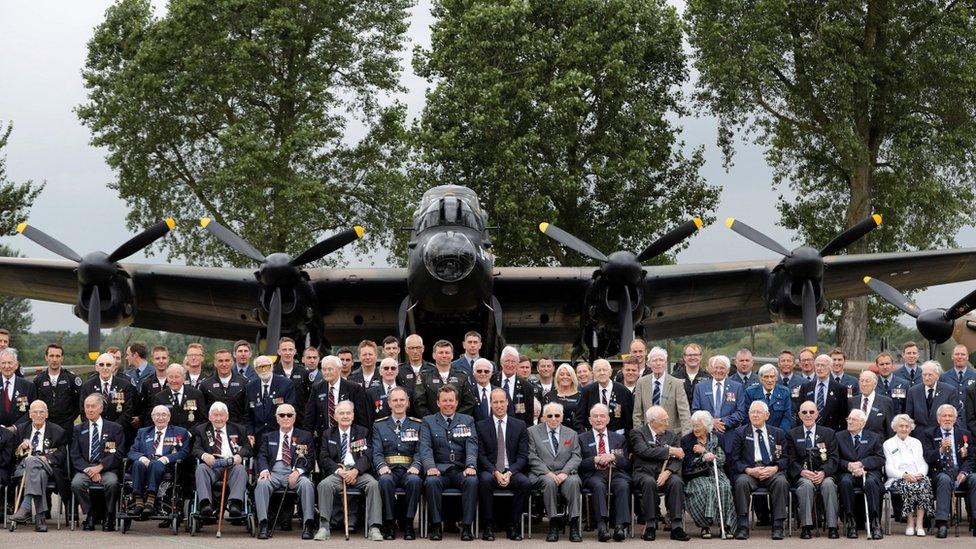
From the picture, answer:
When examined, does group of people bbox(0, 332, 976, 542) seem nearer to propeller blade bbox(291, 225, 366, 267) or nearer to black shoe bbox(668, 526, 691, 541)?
black shoe bbox(668, 526, 691, 541)

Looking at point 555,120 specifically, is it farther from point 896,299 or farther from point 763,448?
point 763,448

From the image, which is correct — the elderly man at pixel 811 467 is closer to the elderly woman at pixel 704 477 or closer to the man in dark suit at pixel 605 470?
the elderly woman at pixel 704 477

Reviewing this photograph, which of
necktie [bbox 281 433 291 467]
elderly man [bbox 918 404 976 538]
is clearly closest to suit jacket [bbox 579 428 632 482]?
necktie [bbox 281 433 291 467]

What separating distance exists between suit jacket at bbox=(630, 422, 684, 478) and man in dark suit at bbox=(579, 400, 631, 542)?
0.46 ft

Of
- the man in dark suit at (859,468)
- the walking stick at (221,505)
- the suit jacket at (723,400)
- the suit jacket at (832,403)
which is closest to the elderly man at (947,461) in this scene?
the man in dark suit at (859,468)

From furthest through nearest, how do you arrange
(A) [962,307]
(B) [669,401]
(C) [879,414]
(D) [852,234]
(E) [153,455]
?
1. (D) [852,234]
2. (A) [962,307]
3. (C) [879,414]
4. (B) [669,401]
5. (E) [153,455]

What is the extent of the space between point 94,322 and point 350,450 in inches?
324

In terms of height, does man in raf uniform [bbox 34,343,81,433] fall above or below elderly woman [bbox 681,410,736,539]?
above

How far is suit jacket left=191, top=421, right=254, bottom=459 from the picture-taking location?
38.8ft

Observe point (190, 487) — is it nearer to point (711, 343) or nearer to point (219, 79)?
point (219, 79)

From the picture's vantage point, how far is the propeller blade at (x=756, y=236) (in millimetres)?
18812

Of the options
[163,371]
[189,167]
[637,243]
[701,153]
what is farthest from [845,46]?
[163,371]

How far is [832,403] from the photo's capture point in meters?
12.8

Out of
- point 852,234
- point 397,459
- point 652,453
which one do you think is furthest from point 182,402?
point 852,234
